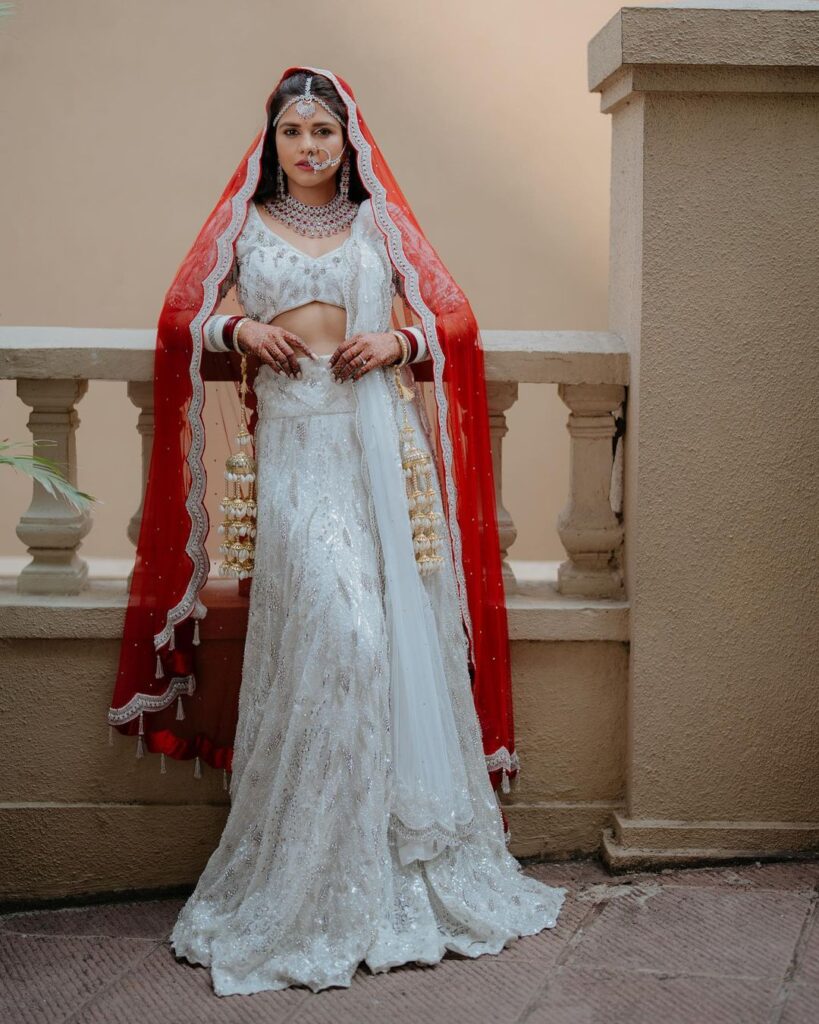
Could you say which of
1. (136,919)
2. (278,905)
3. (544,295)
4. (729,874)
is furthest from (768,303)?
(544,295)

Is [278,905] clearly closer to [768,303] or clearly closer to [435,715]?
[435,715]

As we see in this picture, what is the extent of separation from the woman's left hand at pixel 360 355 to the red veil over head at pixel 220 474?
139 millimetres

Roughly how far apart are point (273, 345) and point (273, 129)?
0.54 meters

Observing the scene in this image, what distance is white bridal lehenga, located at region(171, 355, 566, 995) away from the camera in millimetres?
3365

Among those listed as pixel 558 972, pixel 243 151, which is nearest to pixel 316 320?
pixel 558 972

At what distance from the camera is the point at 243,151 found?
673 centimetres

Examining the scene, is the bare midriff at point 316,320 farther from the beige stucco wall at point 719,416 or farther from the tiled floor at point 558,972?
the tiled floor at point 558,972

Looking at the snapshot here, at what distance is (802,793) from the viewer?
3916mm

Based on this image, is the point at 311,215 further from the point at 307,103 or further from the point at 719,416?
the point at 719,416

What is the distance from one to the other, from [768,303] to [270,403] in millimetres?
1253

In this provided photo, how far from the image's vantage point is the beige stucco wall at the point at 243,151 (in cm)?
670

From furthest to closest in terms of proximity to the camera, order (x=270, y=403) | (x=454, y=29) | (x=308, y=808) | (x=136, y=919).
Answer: (x=454, y=29), (x=136, y=919), (x=270, y=403), (x=308, y=808)

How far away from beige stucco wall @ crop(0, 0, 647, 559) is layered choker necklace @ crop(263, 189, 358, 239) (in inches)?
124

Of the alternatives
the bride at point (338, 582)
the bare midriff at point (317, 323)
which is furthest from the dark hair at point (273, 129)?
the bare midriff at point (317, 323)
